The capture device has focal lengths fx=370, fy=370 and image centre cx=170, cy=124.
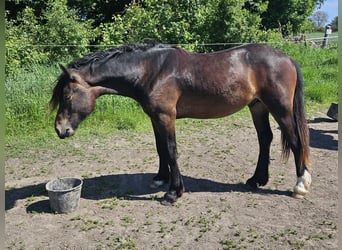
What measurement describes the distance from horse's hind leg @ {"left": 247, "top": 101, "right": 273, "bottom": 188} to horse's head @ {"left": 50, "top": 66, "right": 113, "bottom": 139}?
177 centimetres

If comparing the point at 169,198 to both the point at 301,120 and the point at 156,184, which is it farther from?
the point at 301,120

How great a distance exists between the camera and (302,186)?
3.86m

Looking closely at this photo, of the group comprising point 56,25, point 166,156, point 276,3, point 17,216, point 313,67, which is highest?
point 276,3

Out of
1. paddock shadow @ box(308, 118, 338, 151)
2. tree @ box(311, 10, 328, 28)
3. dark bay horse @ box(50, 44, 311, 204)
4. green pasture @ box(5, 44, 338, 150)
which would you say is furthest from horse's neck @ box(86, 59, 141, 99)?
tree @ box(311, 10, 328, 28)

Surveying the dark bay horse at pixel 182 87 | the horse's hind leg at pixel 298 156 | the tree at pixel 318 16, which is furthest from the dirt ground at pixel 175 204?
the tree at pixel 318 16

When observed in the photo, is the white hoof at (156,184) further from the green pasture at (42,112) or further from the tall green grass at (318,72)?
the tall green grass at (318,72)

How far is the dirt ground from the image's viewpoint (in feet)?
10.4

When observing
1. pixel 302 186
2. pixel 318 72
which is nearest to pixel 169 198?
pixel 302 186

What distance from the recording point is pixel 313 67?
966 centimetres

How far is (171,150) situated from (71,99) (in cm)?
110

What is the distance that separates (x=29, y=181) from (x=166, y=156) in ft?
5.81

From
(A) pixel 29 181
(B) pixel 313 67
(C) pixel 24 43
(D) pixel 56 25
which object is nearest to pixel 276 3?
(B) pixel 313 67

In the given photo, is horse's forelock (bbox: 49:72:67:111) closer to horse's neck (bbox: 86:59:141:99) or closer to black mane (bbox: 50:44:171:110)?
black mane (bbox: 50:44:171:110)

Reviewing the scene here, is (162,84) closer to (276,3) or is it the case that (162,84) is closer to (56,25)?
(56,25)
